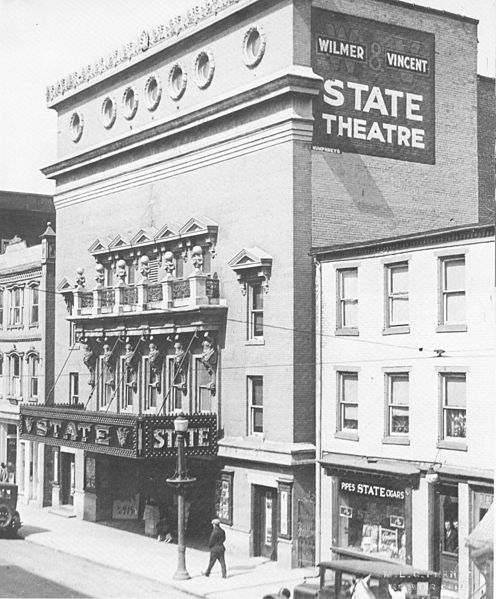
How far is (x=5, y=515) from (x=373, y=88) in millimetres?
20240

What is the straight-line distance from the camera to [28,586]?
2684 centimetres

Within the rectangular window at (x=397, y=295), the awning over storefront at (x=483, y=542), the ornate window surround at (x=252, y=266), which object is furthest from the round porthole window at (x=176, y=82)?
the awning over storefront at (x=483, y=542)

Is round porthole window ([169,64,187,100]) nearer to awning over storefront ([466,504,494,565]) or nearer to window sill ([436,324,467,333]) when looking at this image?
window sill ([436,324,467,333])

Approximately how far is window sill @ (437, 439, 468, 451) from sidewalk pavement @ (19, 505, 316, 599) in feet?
18.6

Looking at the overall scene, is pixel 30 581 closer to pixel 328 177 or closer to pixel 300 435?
pixel 300 435

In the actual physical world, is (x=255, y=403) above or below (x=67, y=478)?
above

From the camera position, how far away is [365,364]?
28.5 m

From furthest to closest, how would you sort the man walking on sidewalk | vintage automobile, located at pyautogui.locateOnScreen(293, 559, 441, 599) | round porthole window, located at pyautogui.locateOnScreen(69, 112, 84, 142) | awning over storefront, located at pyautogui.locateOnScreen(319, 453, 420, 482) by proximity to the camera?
round porthole window, located at pyautogui.locateOnScreen(69, 112, 84, 142)
the man walking on sidewalk
awning over storefront, located at pyautogui.locateOnScreen(319, 453, 420, 482)
vintage automobile, located at pyautogui.locateOnScreen(293, 559, 441, 599)

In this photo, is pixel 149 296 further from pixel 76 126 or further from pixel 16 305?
pixel 16 305

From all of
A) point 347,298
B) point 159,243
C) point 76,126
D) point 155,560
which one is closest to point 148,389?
point 159,243

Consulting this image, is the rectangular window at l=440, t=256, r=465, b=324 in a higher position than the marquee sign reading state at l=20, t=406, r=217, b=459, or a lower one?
higher

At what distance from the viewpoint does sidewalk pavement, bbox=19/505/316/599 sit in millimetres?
27297

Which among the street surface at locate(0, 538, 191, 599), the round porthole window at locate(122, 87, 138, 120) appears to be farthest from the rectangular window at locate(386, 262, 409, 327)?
the round porthole window at locate(122, 87, 138, 120)

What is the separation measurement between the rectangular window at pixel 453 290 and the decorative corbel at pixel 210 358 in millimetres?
10091
